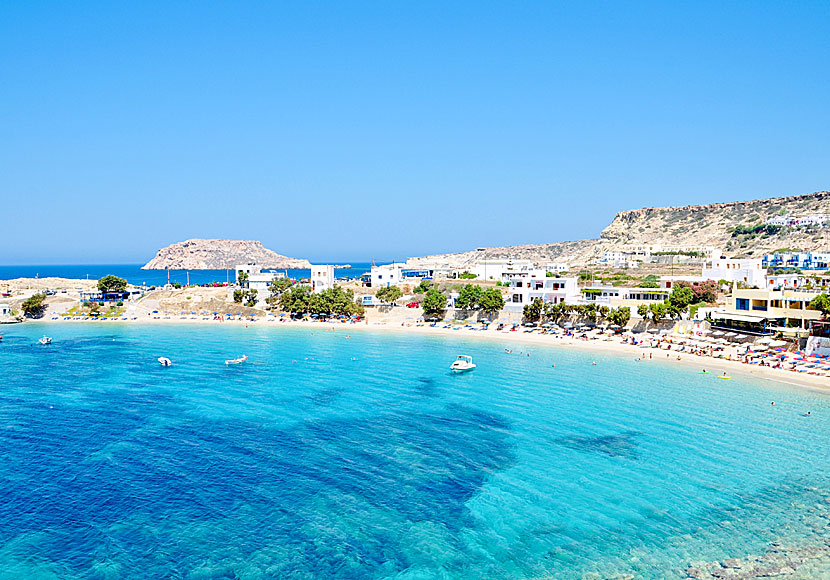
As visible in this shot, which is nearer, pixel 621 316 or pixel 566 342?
pixel 566 342

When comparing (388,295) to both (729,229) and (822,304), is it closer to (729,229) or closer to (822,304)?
(822,304)

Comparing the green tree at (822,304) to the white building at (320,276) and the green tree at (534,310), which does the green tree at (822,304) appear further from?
the white building at (320,276)

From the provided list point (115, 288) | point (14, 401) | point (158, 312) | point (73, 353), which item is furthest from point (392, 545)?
point (115, 288)

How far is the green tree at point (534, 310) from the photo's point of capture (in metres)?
84.7

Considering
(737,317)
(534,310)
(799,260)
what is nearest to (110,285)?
(534,310)

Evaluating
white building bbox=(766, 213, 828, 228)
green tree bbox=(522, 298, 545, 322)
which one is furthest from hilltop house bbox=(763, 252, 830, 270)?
green tree bbox=(522, 298, 545, 322)

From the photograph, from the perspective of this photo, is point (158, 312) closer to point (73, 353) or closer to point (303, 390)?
point (73, 353)

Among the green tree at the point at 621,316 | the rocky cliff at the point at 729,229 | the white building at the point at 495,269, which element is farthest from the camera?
the rocky cliff at the point at 729,229

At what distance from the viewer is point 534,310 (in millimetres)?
84688

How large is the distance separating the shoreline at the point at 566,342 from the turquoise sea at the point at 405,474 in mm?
3411

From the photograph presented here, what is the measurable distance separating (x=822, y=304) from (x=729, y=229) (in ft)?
362

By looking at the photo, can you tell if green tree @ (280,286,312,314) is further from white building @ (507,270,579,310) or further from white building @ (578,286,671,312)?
white building @ (578,286,671,312)

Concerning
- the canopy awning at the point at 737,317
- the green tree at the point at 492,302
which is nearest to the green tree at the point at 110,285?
the green tree at the point at 492,302

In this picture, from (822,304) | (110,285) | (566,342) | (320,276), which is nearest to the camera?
(822,304)
